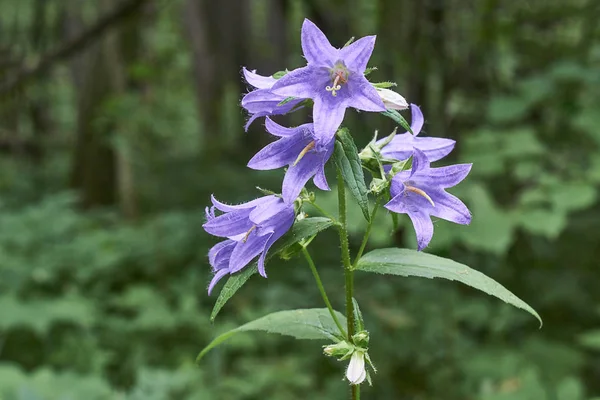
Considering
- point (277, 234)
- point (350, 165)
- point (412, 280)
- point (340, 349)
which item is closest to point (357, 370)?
point (340, 349)

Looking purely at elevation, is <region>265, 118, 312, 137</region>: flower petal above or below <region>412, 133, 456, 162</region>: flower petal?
above

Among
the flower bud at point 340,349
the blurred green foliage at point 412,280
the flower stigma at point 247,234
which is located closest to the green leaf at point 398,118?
the flower stigma at point 247,234

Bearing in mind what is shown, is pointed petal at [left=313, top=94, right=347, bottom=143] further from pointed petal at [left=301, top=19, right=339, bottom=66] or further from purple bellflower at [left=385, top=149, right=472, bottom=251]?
purple bellflower at [left=385, top=149, right=472, bottom=251]

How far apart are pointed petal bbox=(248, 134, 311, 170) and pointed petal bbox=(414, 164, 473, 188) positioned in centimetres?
27

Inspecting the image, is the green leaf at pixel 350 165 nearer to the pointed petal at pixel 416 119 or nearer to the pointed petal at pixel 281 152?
the pointed petal at pixel 281 152

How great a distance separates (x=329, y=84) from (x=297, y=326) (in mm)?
604

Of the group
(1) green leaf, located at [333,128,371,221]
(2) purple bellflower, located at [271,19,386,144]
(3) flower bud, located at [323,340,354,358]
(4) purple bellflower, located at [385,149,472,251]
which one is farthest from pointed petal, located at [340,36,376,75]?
(3) flower bud, located at [323,340,354,358]

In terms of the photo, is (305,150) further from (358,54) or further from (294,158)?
(358,54)

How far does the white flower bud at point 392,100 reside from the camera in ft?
4.15

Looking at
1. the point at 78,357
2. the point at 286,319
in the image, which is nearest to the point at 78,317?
the point at 78,357

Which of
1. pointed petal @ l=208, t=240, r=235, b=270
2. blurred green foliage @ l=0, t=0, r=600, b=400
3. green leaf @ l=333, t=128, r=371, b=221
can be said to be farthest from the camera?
blurred green foliage @ l=0, t=0, r=600, b=400

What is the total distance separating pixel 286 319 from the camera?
1538mm

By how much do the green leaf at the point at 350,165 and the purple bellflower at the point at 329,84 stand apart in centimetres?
7

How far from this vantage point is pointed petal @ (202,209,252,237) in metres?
1.35
